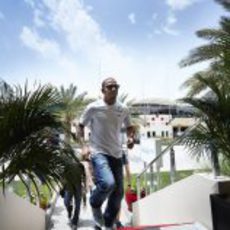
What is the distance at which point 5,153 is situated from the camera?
3.39 m

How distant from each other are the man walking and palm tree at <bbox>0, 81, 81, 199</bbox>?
881 millimetres

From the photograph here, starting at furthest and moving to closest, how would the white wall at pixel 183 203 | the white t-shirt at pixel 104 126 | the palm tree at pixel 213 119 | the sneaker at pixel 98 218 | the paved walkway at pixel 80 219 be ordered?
the paved walkway at pixel 80 219 < the sneaker at pixel 98 218 < the white t-shirt at pixel 104 126 < the white wall at pixel 183 203 < the palm tree at pixel 213 119

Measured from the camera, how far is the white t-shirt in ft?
14.2

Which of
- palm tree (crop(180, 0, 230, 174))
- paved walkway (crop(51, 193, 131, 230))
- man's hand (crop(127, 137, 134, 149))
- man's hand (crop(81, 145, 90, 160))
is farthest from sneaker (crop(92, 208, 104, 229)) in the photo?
paved walkway (crop(51, 193, 131, 230))

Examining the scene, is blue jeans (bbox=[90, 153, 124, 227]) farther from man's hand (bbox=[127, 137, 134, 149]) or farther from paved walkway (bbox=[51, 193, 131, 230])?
paved walkway (bbox=[51, 193, 131, 230])

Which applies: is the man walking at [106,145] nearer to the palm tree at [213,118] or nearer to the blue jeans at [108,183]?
the blue jeans at [108,183]

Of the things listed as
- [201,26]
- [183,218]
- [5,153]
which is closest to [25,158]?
[5,153]

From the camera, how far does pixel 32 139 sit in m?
3.38

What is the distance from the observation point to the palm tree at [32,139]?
10.8ft

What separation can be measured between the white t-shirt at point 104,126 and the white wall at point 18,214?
1.10m

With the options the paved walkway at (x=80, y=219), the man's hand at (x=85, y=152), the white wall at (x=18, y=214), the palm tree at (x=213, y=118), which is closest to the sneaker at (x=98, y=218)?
the man's hand at (x=85, y=152)

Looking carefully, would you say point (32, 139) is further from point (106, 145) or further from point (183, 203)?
point (183, 203)

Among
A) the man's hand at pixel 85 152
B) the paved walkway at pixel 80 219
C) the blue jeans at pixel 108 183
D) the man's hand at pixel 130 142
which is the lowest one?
the paved walkway at pixel 80 219

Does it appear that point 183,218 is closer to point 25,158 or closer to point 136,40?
point 25,158
